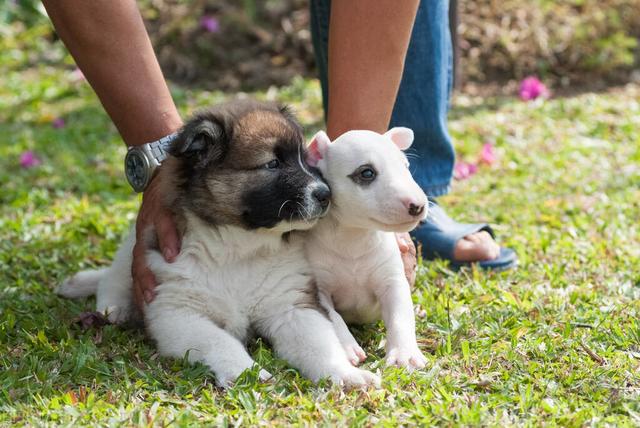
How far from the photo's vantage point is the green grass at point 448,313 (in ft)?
10.3

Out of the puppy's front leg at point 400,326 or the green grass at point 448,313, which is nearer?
the green grass at point 448,313

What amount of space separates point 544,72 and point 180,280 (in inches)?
292

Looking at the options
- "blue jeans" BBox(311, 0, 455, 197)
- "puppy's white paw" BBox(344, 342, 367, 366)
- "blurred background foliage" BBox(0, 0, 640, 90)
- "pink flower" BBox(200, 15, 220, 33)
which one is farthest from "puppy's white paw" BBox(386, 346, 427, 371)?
"pink flower" BBox(200, 15, 220, 33)

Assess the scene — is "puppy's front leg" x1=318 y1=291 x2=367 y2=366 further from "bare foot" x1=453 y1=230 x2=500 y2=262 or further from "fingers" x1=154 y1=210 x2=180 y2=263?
"bare foot" x1=453 y1=230 x2=500 y2=262

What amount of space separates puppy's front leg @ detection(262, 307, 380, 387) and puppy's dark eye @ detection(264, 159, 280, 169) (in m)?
0.63

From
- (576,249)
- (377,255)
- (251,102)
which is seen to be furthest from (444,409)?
(576,249)

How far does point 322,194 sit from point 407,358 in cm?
76

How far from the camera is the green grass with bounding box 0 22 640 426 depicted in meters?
3.13

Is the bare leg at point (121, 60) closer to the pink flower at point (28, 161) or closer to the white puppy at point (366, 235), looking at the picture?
the white puppy at point (366, 235)

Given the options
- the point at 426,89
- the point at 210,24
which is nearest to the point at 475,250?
the point at 426,89

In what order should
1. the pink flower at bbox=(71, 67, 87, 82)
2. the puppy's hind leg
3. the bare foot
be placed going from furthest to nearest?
the pink flower at bbox=(71, 67, 87, 82)
the bare foot
the puppy's hind leg

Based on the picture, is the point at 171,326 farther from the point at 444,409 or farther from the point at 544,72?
the point at 544,72

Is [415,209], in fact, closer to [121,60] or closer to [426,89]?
[121,60]

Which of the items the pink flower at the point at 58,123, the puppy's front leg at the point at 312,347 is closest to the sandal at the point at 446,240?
the puppy's front leg at the point at 312,347
